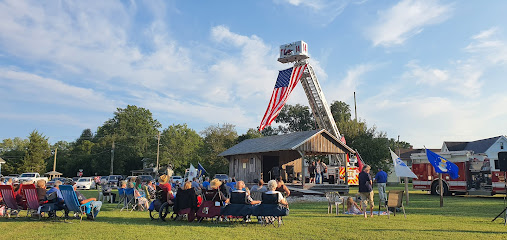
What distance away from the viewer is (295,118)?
64.2m

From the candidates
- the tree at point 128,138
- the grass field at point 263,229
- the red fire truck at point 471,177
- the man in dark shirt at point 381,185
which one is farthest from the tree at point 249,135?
the grass field at point 263,229

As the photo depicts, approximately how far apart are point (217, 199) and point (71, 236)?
348cm

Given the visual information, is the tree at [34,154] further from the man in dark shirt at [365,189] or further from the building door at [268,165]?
the man in dark shirt at [365,189]

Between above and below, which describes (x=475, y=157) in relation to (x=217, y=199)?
above

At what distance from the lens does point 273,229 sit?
8.68 meters

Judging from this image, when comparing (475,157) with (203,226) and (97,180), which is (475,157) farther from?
(97,180)

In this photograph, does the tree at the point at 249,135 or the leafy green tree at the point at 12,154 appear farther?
the leafy green tree at the point at 12,154

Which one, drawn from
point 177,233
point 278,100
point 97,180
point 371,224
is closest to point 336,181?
point 278,100

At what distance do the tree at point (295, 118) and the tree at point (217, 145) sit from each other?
11162 mm

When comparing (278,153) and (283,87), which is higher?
(283,87)

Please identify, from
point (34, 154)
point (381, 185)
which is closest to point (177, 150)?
point (34, 154)

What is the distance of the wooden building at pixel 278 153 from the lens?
71.1 ft

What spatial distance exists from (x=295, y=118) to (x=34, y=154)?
39644 millimetres

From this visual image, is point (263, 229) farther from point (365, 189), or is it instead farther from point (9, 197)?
point (9, 197)
